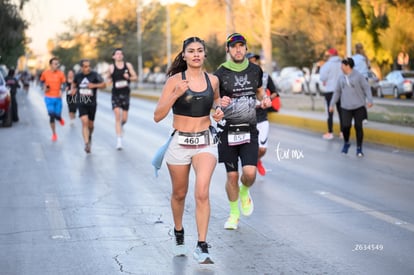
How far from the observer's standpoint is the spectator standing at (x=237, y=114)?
8.63 metres

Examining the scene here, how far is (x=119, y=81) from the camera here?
1725 centimetres

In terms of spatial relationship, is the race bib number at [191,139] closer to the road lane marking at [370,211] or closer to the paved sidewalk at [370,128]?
the road lane marking at [370,211]

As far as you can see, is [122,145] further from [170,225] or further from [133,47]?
[133,47]

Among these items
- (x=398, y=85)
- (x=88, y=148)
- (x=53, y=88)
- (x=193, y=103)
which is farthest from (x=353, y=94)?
(x=398, y=85)

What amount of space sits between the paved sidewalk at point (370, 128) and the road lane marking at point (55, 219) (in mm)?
8335

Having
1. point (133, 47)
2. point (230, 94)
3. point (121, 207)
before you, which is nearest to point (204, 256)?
point (230, 94)

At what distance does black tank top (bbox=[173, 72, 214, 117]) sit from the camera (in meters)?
7.18

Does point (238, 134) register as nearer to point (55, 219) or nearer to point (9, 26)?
point (55, 219)

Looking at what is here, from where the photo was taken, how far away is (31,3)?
2756 cm

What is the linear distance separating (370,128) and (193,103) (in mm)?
12612

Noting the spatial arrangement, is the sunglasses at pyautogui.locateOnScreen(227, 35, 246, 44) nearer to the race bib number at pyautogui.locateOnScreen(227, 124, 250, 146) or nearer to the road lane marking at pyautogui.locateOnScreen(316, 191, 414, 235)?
the race bib number at pyautogui.locateOnScreen(227, 124, 250, 146)

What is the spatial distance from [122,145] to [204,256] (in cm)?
1147

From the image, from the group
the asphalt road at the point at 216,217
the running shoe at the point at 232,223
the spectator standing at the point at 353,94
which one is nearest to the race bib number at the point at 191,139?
the asphalt road at the point at 216,217

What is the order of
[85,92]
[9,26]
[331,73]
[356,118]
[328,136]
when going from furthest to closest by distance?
[9,26], [328,136], [331,73], [85,92], [356,118]
